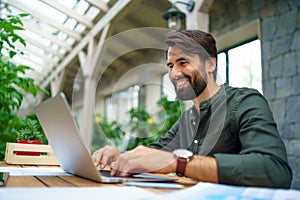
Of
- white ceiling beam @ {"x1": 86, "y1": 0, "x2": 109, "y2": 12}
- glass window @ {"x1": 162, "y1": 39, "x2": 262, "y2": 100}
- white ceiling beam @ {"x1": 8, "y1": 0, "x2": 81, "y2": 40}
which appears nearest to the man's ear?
glass window @ {"x1": 162, "y1": 39, "x2": 262, "y2": 100}

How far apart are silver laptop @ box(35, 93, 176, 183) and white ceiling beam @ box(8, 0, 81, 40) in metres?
4.65

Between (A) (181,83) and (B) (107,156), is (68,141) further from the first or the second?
(A) (181,83)

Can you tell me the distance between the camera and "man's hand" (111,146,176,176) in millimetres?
766

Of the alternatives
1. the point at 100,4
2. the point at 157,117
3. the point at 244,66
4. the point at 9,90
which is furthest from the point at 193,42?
the point at 100,4

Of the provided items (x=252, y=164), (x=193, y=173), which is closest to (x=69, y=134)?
(x=193, y=173)

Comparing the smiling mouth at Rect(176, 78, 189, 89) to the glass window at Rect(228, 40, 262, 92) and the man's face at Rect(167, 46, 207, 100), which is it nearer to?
the man's face at Rect(167, 46, 207, 100)

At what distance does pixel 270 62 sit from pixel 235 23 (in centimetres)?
78

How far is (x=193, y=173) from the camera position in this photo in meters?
0.76

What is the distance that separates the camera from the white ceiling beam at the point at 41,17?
5090 millimetres

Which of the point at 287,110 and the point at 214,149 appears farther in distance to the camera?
the point at 287,110

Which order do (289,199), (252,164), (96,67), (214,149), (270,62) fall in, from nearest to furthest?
(289,199), (252,164), (214,149), (270,62), (96,67)

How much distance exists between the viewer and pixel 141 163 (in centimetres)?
76

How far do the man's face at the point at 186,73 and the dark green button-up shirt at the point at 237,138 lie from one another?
0.07 meters

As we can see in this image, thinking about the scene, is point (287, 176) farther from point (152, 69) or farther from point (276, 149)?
point (152, 69)
